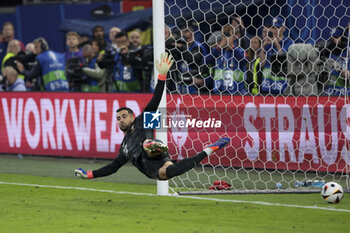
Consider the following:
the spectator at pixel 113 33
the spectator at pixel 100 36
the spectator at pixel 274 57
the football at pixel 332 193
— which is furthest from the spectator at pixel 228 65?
the spectator at pixel 100 36

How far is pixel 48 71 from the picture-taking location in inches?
637

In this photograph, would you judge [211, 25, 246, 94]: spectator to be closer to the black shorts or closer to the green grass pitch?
the green grass pitch

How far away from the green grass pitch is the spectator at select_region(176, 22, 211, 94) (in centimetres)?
165

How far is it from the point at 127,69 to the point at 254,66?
4012 millimetres

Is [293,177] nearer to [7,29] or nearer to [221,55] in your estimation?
[221,55]

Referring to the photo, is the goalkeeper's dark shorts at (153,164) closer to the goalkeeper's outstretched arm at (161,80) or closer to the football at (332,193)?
the goalkeeper's outstretched arm at (161,80)

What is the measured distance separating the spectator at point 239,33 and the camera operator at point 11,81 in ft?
19.4

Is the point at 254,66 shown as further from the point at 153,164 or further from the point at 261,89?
the point at 153,164

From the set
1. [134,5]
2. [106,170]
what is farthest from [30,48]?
[106,170]

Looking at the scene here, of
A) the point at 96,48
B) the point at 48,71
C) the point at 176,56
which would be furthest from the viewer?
the point at 48,71

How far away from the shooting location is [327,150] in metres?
11.1

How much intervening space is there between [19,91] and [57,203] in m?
5.32

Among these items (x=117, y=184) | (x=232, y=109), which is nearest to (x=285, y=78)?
(x=232, y=109)

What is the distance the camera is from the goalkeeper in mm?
9109
